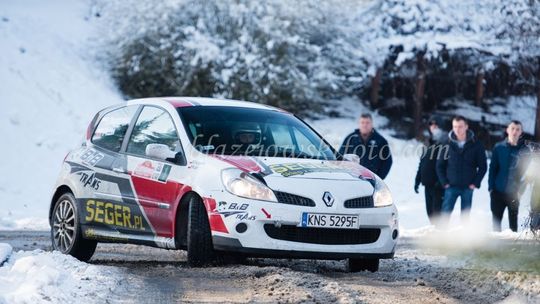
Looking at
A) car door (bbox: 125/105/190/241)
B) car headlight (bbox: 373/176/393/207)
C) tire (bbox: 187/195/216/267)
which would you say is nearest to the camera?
tire (bbox: 187/195/216/267)

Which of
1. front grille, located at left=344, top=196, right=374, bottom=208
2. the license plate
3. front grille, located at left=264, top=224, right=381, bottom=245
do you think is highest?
front grille, located at left=344, top=196, right=374, bottom=208

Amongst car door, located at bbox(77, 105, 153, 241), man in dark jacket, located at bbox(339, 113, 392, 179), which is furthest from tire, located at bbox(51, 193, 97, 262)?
man in dark jacket, located at bbox(339, 113, 392, 179)

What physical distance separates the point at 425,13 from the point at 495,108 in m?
4.51

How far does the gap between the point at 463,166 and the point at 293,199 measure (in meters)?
7.00

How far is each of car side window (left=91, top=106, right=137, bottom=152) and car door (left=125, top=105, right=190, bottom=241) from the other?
0.19 meters

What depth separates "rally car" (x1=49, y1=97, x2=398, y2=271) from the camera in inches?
339

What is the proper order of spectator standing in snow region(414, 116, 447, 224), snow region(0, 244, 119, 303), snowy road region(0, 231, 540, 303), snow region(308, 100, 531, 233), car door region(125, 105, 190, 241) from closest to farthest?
snow region(0, 244, 119, 303) → snowy road region(0, 231, 540, 303) → car door region(125, 105, 190, 241) → spectator standing in snow region(414, 116, 447, 224) → snow region(308, 100, 531, 233)

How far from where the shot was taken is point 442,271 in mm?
8938

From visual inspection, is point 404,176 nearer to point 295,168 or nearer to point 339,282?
point 295,168

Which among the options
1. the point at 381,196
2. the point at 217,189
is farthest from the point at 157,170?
the point at 381,196

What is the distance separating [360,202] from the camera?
885 cm

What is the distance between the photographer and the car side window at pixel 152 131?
971cm

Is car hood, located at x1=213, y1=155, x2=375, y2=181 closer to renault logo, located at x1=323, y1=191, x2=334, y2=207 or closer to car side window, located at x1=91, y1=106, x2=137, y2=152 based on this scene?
renault logo, located at x1=323, y1=191, x2=334, y2=207

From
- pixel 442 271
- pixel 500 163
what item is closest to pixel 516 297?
pixel 442 271
